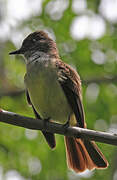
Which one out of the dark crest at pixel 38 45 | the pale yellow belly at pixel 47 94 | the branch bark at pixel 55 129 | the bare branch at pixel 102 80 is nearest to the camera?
the branch bark at pixel 55 129

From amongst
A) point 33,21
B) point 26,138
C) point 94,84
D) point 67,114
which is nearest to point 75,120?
point 67,114

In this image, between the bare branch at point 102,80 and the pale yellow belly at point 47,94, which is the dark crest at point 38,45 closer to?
the pale yellow belly at point 47,94

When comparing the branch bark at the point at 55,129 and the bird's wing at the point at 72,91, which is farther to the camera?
the bird's wing at the point at 72,91

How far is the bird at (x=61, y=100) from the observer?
4.90 metres

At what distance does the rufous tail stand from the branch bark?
905 mm

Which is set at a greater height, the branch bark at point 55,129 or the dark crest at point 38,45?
the branch bark at point 55,129

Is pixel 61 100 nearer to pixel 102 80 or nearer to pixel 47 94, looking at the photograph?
pixel 47 94

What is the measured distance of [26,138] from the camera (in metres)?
7.12

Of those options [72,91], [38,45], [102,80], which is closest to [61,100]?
Result: [72,91]

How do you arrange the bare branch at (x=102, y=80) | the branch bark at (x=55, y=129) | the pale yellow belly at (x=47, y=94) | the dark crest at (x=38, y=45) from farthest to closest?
the bare branch at (x=102, y=80) → the dark crest at (x=38, y=45) → the pale yellow belly at (x=47, y=94) → the branch bark at (x=55, y=129)

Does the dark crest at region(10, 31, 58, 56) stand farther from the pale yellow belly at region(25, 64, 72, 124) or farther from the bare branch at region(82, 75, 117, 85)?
the bare branch at region(82, 75, 117, 85)

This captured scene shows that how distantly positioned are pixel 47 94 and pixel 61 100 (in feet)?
0.60

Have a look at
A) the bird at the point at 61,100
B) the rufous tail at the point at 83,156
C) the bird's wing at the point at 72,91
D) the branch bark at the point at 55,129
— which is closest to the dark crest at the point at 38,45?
the bird at the point at 61,100

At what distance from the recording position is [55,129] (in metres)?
4.19
